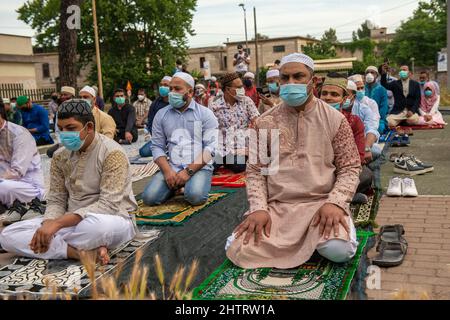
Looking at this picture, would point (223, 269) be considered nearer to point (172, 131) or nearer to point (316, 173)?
point (316, 173)

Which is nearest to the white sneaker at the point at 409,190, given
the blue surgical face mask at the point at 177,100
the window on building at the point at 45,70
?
the blue surgical face mask at the point at 177,100

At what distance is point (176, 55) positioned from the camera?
34625 millimetres

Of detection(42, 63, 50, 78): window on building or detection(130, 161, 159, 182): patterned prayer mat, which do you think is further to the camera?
detection(42, 63, 50, 78): window on building

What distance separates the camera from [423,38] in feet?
141

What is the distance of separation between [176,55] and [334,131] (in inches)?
1258

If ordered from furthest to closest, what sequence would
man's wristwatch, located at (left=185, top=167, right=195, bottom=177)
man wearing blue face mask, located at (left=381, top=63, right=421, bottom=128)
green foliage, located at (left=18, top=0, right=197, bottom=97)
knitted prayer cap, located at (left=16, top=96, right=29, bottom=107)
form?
green foliage, located at (left=18, top=0, right=197, bottom=97) → man wearing blue face mask, located at (left=381, top=63, right=421, bottom=128) → knitted prayer cap, located at (left=16, top=96, right=29, bottom=107) → man's wristwatch, located at (left=185, top=167, right=195, bottom=177)

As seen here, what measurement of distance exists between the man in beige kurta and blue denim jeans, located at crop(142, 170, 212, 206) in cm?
174

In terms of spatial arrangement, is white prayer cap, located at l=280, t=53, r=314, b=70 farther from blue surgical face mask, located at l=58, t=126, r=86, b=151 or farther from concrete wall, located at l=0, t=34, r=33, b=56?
concrete wall, located at l=0, t=34, r=33, b=56

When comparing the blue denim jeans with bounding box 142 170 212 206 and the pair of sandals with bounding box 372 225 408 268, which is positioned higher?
the blue denim jeans with bounding box 142 170 212 206

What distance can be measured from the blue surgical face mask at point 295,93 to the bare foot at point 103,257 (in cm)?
168

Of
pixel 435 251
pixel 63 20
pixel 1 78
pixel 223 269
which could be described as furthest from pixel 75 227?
pixel 1 78

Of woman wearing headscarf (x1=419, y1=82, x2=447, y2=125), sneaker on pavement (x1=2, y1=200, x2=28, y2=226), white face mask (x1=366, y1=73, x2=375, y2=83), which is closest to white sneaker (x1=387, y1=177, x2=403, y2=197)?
sneaker on pavement (x1=2, y1=200, x2=28, y2=226)

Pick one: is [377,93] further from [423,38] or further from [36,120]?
[423,38]

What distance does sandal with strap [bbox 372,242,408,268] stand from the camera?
3.48 meters
